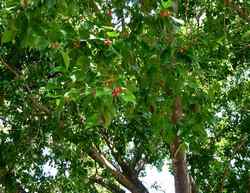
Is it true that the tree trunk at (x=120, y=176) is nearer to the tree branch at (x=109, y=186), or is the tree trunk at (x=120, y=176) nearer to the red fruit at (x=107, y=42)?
the tree branch at (x=109, y=186)

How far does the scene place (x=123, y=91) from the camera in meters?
3.60

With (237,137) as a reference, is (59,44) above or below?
below

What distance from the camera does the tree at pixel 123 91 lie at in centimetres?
383

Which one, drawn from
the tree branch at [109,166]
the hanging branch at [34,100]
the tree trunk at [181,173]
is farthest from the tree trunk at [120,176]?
the tree trunk at [181,173]

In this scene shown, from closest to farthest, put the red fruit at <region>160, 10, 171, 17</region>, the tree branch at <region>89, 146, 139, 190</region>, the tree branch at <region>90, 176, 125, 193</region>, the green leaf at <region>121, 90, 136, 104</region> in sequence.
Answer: the green leaf at <region>121, 90, 136, 104</region> < the red fruit at <region>160, 10, 171, 17</region> < the tree branch at <region>89, 146, 139, 190</region> < the tree branch at <region>90, 176, 125, 193</region>

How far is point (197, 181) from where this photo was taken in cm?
1177

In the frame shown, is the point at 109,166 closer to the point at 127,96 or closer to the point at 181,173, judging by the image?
the point at 181,173

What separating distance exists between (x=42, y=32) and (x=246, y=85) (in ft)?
26.3

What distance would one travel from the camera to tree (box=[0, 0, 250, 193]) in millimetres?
3830

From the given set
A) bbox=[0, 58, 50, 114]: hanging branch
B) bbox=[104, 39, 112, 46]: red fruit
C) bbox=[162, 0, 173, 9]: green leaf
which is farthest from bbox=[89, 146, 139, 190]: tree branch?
bbox=[162, 0, 173, 9]: green leaf

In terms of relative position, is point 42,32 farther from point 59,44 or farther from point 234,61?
point 234,61

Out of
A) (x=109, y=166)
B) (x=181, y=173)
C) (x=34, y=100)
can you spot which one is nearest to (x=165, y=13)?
(x=34, y=100)

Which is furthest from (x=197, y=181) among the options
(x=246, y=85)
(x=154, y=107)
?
(x=154, y=107)

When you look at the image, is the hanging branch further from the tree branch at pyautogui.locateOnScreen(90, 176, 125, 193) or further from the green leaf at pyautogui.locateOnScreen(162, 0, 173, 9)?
the green leaf at pyautogui.locateOnScreen(162, 0, 173, 9)
